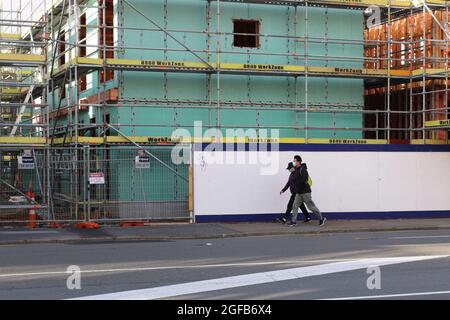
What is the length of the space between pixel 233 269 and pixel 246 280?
102cm

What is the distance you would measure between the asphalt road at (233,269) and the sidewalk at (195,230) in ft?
2.38

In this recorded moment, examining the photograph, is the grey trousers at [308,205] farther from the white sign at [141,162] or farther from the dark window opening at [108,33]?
the dark window opening at [108,33]

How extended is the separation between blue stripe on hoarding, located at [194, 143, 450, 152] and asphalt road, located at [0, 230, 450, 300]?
170 inches

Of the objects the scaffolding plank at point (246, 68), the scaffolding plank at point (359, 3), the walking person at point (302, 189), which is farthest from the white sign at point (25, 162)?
the scaffolding plank at point (359, 3)

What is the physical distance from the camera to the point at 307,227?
1738 centimetres

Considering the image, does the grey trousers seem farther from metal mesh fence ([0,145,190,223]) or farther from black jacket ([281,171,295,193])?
metal mesh fence ([0,145,190,223])

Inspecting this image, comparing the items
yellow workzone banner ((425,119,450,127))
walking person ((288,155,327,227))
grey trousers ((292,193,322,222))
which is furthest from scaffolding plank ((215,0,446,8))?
grey trousers ((292,193,322,222))

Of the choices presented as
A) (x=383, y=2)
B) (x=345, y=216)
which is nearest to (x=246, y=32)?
(x=383, y=2)

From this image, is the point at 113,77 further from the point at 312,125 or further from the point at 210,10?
the point at 312,125

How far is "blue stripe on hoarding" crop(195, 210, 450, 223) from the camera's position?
59.9 feet

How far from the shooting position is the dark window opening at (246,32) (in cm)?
2117

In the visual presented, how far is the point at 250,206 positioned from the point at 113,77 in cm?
622
